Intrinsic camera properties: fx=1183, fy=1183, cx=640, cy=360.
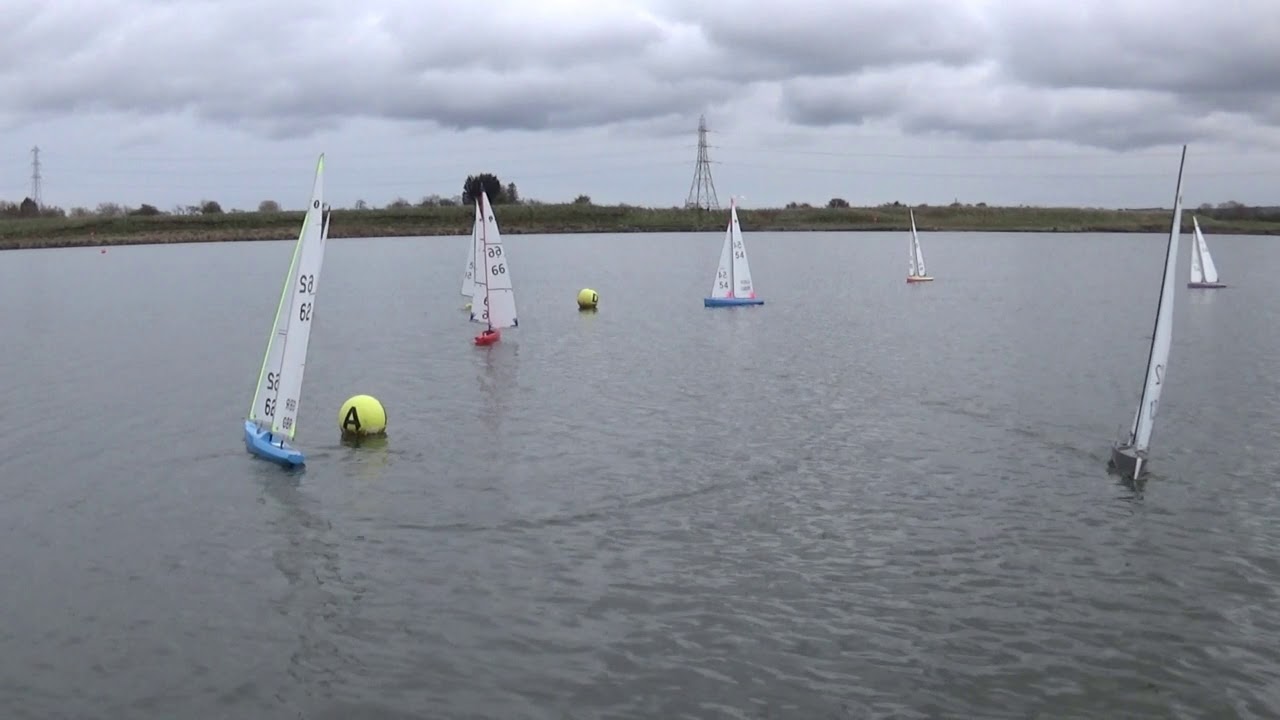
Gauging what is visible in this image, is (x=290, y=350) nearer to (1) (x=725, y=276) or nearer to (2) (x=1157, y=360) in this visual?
(2) (x=1157, y=360)

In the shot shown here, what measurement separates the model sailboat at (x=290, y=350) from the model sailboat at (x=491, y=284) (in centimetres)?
1526

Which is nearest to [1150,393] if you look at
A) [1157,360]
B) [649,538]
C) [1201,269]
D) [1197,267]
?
[1157,360]

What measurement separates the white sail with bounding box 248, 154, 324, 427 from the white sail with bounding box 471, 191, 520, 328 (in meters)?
15.2

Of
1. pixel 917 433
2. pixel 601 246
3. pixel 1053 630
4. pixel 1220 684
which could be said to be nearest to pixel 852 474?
pixel 917 433

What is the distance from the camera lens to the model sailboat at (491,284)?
3469 centimetres

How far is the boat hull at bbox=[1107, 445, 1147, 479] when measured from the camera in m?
18.1

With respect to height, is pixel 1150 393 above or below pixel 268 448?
above

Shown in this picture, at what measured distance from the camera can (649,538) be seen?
15.3 metres

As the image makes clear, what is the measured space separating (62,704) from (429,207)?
14244 cm

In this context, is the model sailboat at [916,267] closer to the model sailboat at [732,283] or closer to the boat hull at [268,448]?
the model sailboat at [732,283]

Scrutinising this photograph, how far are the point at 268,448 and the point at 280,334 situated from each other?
190 cm

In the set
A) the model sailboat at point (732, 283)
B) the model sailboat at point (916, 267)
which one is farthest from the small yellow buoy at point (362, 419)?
the model sailboat at point (916, 267)

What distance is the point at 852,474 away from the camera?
1855cm

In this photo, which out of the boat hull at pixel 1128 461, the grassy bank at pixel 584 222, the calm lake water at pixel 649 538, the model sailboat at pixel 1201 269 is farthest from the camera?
the grassy bank at pixel 584 222
